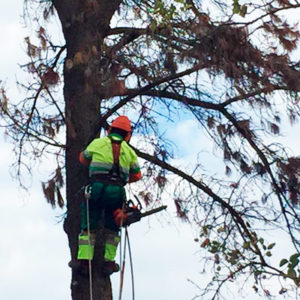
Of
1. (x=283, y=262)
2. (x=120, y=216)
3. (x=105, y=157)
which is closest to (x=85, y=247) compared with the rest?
(x=120, y=216)

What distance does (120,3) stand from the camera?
9.25 m

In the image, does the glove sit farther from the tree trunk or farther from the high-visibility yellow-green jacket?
the high-visibility yellow-green jacket

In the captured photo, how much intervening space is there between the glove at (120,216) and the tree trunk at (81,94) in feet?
0.61

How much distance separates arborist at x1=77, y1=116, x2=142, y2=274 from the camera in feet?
24.3

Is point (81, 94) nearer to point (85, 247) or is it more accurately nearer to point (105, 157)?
point (105, 157)

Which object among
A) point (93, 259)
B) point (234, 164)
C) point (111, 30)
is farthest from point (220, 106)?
point (93, 259)

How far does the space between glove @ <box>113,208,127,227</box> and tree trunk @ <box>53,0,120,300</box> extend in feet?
0.61

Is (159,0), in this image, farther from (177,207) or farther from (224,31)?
(177,207)

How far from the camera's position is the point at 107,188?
739cm

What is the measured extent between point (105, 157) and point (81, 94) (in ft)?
4.09

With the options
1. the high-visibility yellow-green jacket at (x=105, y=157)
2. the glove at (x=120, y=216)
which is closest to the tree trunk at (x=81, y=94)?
the glove at (x=120, y=216)

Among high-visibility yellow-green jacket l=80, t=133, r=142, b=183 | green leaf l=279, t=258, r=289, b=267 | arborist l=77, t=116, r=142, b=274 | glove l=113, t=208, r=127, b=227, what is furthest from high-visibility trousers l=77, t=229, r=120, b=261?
green leaf l=279, t=258, r=289, b=267

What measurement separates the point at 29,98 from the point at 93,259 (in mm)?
2101

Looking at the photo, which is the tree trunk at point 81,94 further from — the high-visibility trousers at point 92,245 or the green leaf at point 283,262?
the green leaf at point 283,262
